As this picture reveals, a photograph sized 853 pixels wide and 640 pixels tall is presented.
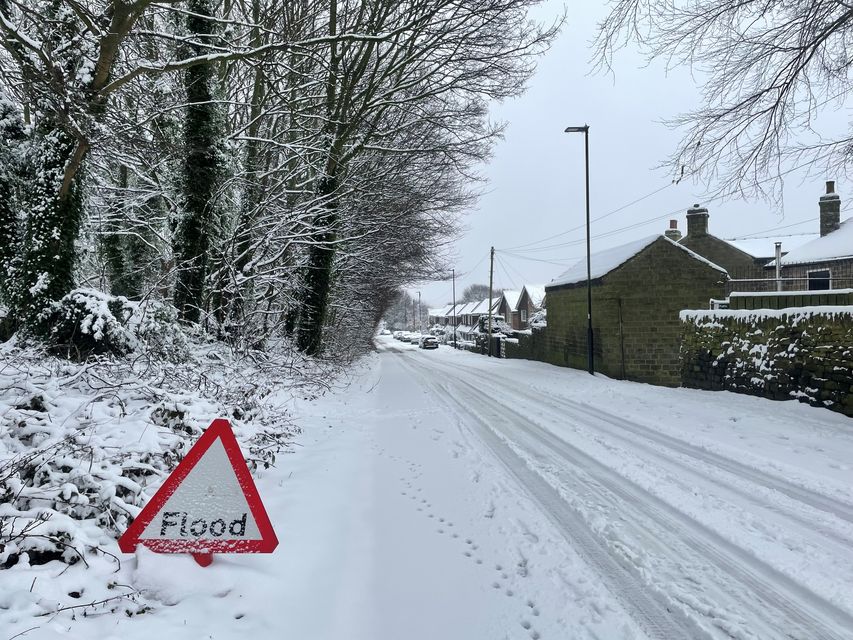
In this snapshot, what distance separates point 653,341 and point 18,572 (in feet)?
57.2

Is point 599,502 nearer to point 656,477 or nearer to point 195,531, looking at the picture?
point 656,477

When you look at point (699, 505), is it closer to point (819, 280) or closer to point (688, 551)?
point (688, 551)

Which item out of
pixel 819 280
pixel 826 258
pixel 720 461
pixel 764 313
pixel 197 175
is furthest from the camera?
pixel 819 280

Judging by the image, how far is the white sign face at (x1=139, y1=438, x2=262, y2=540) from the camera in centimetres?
268

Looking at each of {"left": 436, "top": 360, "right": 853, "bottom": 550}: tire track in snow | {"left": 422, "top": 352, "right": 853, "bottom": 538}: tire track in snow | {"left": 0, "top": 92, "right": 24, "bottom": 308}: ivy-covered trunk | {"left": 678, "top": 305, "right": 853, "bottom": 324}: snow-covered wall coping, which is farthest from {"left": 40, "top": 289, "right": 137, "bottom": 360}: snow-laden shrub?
{"left": 678, "top": 305, "right": 853, "bottom": 324}: snow-covered wall coping

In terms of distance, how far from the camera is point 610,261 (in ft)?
61.1

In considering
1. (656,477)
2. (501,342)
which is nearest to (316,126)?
(656,477)

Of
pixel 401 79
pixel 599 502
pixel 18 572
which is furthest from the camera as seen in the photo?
pixel 401 79

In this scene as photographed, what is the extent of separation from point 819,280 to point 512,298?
151 feet

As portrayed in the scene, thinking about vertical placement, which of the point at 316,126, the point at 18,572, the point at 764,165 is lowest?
the point at 18,572

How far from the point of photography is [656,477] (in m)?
5.36

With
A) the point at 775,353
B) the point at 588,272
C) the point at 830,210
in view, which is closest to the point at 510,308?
the point at 830,210

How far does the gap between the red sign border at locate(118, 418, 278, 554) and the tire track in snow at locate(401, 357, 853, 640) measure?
2.29 m

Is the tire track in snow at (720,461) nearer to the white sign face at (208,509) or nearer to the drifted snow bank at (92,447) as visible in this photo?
the white sign face at (208,509)
